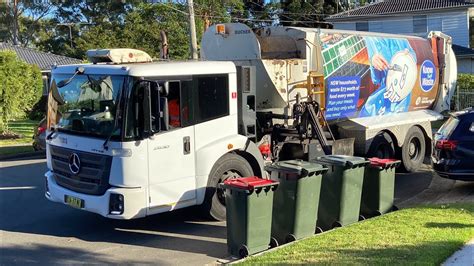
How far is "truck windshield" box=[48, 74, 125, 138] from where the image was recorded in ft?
23.4

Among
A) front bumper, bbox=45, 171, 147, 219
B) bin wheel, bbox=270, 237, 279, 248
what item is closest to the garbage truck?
front bumper, bbox=45, 171, 147, 219

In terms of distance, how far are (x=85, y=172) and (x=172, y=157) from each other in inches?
46.6

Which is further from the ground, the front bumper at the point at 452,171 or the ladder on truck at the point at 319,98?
the ladder on truck at the point at 319,98

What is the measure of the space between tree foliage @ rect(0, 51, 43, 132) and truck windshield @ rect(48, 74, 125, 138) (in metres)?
14.8

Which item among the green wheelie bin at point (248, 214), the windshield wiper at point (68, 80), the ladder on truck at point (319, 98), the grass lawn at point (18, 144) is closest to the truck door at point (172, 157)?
the green wheelie bin at point (248, 214)

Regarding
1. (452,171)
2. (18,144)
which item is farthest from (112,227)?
(18,144)

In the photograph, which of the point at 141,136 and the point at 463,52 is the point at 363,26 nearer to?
the point at 463,52

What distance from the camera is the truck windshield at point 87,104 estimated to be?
7125mm

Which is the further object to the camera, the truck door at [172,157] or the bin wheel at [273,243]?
the truck door at [172,157]

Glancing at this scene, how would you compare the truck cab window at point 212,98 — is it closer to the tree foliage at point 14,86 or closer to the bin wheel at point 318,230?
the bin wheel at point 318,230

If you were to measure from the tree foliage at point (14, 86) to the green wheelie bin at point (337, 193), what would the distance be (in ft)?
56.4

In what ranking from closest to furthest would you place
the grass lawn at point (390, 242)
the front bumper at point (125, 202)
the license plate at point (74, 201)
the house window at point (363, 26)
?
the grass lawn at point (390, 242), the front bumper at point (125, 202), the license plate at point (74, 201), the house window at point (363, 26)

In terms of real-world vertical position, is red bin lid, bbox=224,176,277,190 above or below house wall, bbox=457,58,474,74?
below

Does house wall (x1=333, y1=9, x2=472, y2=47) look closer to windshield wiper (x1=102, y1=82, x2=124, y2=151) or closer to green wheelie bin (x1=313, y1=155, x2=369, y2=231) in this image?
green wheelie bin (x1=313, y1=155, x2=369, y2=231)
